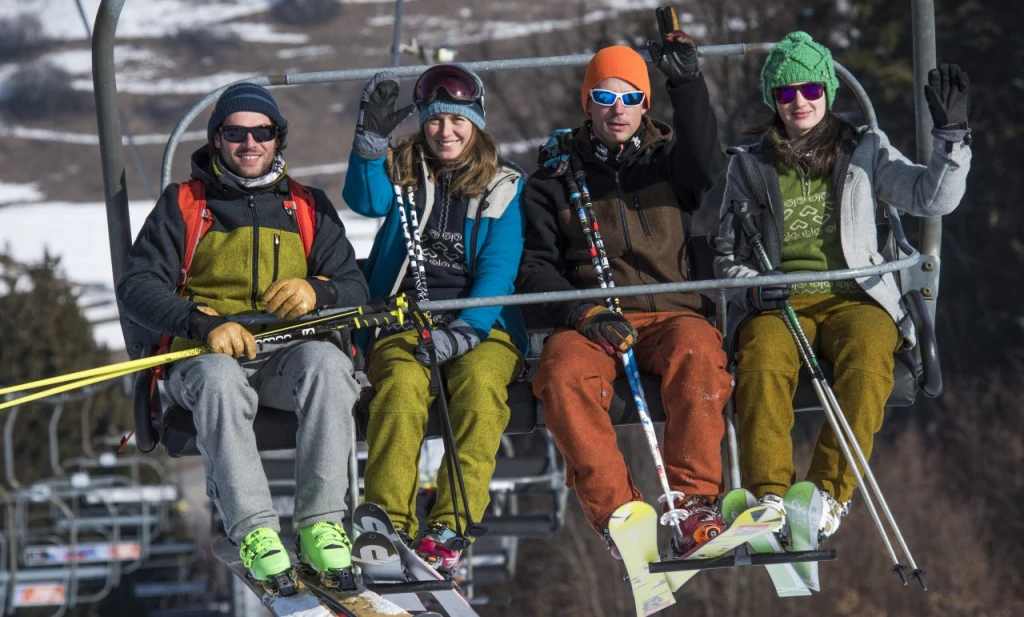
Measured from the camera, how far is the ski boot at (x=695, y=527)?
13.9 feet

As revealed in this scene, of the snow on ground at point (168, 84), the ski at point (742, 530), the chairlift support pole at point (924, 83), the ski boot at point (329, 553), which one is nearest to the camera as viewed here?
the ski at point (742, 530)

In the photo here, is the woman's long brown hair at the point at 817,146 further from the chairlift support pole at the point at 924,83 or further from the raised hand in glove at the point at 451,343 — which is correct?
the raised hand in glove at the point at 451,343

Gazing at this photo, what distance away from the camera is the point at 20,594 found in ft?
49.2

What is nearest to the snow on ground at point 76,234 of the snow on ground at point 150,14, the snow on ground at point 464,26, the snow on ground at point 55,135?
the snow on ground at point 55,135

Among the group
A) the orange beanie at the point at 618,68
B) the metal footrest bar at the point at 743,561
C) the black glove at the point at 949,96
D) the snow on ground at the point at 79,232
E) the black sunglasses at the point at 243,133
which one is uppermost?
the snow on ground at the point at 79,232

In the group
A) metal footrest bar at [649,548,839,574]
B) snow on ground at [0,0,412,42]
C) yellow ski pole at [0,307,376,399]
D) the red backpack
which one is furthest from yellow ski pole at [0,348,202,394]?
snow on ground at [0,0,412,42]

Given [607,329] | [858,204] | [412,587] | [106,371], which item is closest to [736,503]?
[607,329]

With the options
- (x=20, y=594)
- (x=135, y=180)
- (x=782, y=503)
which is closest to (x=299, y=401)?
(x=782, y=503)

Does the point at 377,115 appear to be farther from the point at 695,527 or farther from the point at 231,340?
the point at 695,527

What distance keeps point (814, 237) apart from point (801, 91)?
0.46 meters

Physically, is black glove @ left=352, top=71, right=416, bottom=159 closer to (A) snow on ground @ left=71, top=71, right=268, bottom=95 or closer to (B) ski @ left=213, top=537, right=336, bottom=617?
(B) ski @ left=213, top=537, right=336, bottom=617

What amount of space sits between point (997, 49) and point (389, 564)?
27.6 meters

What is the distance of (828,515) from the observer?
4.48 meters

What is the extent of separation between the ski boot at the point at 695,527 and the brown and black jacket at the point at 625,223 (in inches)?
29.3
